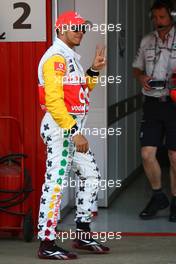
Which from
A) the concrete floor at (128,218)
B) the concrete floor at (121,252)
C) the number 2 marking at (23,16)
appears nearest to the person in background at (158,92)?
the concrete floor at (128,218)

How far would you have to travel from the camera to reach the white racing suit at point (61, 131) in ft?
18.5

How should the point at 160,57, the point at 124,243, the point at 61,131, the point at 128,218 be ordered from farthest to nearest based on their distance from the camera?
the point at 128,218
the point at 160,57
the point at 124,243
the point at 61,131

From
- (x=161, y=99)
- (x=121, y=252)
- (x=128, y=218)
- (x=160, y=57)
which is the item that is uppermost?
(x=160, y=57)

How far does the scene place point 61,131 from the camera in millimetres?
5781

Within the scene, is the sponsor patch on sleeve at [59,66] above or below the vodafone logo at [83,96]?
above

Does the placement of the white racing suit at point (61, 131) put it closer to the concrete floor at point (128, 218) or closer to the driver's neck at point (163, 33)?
the concrete floor at point (128, 218)

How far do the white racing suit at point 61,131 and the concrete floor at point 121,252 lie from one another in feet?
1.03

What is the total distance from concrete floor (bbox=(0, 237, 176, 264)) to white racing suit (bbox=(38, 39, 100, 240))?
31 cm

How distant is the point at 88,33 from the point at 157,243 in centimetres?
217

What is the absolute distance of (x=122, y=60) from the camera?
8.41 metres

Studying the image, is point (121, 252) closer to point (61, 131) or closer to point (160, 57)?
point (61, 131)

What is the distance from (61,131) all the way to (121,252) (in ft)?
3.62

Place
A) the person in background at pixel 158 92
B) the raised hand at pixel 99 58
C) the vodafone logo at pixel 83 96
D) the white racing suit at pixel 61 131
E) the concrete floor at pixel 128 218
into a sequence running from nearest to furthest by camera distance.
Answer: the white racing suit at pixel 61 131 → the vodafone logo at pixel 83 96 → the raised hand at pixel 99 58 → the concrete floor at pixel 128 218 → the person in background at pixel 158 92

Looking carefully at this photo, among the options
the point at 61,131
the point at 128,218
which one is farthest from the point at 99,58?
the point at 128,218
